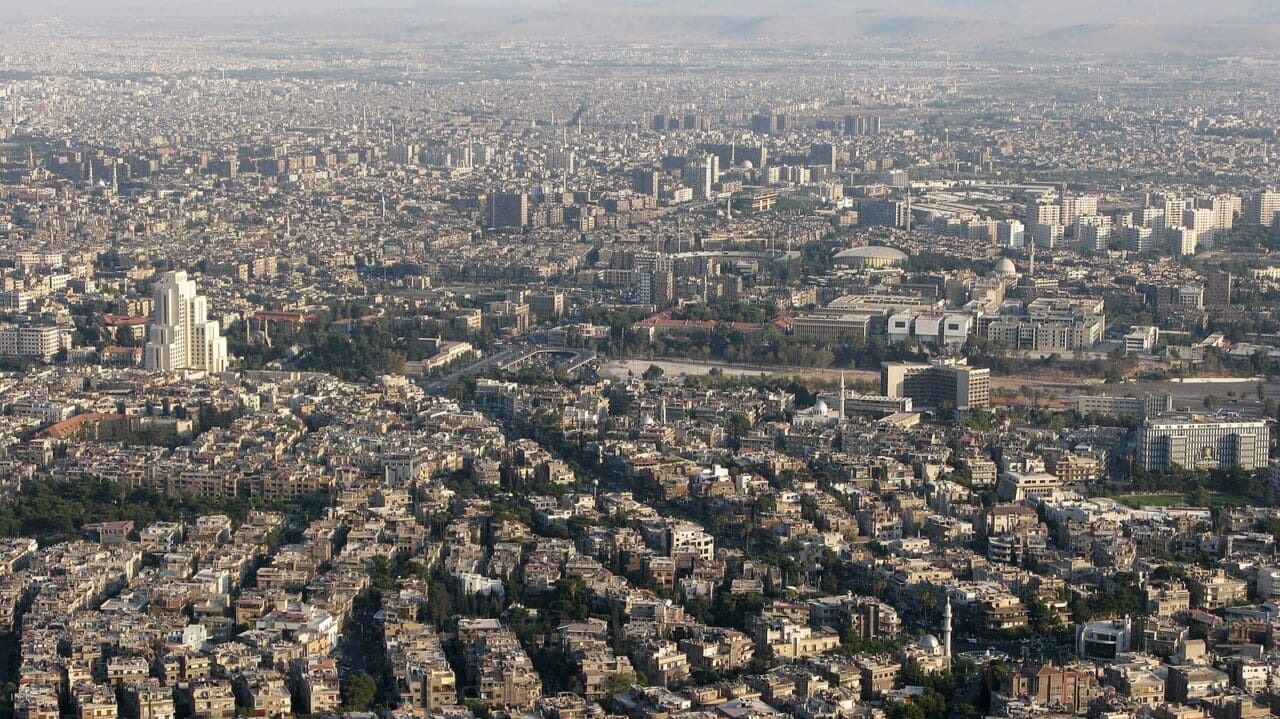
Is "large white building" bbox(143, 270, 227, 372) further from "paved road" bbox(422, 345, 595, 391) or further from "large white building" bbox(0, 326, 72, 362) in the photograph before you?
"paved road" bbox(422, 345, 595, 391)

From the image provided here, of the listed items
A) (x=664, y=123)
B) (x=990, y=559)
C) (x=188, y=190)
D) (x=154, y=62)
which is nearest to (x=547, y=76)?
(x=154, y=62)

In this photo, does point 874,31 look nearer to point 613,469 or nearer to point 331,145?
point 331,145

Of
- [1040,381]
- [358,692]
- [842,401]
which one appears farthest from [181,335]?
[358,692]

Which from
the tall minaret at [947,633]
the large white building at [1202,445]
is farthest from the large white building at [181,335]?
the tall minaret at [947,633]

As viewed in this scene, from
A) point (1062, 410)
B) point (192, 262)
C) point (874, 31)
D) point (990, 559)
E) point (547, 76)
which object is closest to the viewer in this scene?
point (990, 559)

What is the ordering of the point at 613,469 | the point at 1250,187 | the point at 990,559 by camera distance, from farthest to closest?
the point at 1250,187
the point at 613,469
the point at 990,559

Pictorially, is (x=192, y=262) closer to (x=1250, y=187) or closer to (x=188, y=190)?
(x=188, y=190)

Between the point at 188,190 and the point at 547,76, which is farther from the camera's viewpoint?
the point at 547,76
